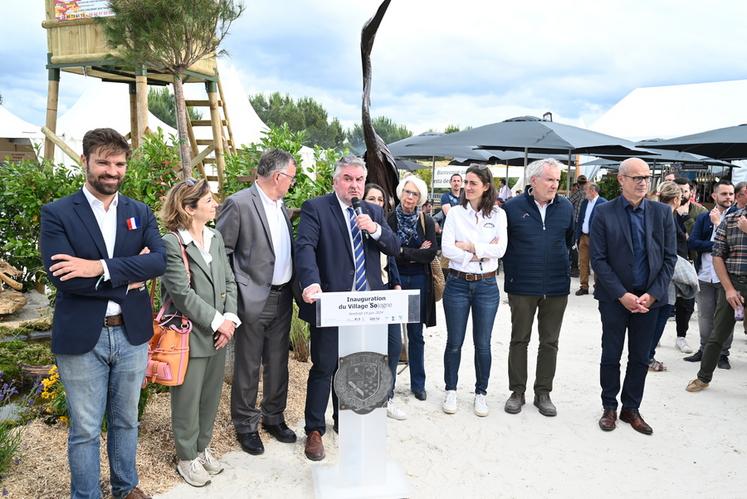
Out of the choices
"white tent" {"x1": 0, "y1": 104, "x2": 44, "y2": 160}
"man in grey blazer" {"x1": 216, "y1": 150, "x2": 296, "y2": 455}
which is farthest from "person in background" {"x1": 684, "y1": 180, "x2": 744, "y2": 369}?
"white tent" {"x1": 0, "y1": 104, "x2": 44, "y2": 160}

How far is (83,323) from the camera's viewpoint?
2.60 meters

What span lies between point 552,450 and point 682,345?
3.22 m

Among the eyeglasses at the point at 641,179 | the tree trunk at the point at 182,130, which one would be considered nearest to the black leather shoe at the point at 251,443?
the eyeglasses at the point at 641,179

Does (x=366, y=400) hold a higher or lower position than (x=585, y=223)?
lower

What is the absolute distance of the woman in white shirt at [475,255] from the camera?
4.33m

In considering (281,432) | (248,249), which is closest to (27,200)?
(248,249)

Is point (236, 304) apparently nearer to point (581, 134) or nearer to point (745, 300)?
point (745, 300)

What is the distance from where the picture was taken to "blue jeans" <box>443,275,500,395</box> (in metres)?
4.40

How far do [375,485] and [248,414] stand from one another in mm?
999

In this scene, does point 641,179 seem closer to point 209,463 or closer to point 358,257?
point 358,257

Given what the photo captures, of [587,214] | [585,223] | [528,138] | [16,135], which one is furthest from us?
[16,135]

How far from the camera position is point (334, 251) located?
3.62 meters

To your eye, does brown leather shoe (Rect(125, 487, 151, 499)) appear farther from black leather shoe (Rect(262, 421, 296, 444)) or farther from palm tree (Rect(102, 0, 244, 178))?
palm tree (Rect(102, 0, 244, 178))

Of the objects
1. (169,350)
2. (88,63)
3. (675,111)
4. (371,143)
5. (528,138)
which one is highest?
(675,111)
